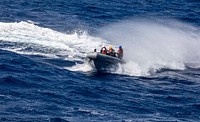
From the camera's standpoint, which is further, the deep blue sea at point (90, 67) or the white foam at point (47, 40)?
the white foam at point (47, 40)

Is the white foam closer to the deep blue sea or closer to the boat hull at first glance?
the deep blue sea

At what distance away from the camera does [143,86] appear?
52625 mm

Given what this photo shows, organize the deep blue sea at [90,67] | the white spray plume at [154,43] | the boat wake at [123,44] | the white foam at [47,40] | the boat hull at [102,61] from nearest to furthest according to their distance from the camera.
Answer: the deep blue sea at [90,67]
the boat hull at [102,61]
the boat wake at [123,44]
the white foam at [47,40]
the white spray plume at [154,43]

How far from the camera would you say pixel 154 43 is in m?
70.4

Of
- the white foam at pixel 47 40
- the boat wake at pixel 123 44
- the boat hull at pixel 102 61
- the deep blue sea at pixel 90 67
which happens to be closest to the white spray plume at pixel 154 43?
the boat wake at pixel 123 44

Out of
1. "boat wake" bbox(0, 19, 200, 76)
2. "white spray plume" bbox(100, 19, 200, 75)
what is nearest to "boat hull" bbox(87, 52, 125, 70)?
"boat wake" bbox(0, 19, 200, 76)

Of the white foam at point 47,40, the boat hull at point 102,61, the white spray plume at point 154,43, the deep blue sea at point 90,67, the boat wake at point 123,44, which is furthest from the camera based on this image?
the white spray plume at point 154,43

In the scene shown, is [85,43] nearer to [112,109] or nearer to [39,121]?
[112,109]

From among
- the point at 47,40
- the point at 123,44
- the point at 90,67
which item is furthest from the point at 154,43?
the point at 90,67

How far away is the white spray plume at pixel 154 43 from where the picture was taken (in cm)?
6147

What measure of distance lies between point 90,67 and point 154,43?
15995 mm

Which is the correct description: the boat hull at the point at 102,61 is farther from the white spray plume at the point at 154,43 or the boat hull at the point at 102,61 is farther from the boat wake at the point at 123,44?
the white spray plume at the point at 154,43

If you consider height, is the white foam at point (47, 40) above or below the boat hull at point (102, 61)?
above

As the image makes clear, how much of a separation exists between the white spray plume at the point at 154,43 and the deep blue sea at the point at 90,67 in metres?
0.10
